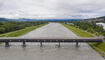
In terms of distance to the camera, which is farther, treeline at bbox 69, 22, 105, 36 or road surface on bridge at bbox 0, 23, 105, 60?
treeline at bbox 69, 22, 105, 36

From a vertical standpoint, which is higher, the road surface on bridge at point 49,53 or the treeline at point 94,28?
the treeline at point 94,28

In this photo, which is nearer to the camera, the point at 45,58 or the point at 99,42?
the point at 45,58

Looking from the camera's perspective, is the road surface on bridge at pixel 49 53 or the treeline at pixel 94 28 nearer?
the road surface on bridge at pixel 49 53

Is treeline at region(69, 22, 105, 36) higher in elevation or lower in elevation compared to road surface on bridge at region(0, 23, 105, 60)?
higher

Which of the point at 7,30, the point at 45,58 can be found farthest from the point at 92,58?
the point at 7,30

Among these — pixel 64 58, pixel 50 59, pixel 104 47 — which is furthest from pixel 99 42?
pixel 50 59

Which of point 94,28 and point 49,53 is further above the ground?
point 94,28

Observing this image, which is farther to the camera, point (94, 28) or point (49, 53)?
point (94, 28)

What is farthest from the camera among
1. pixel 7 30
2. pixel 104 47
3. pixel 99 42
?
pixel 7 30

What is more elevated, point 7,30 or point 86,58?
point 7,30

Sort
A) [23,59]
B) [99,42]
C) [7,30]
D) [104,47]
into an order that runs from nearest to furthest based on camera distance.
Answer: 1. [23,59]
2. [104,47]
3. [99,42]
4. [7,30]

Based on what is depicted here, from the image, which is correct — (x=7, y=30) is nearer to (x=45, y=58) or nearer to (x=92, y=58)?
(x=45, y=58)
